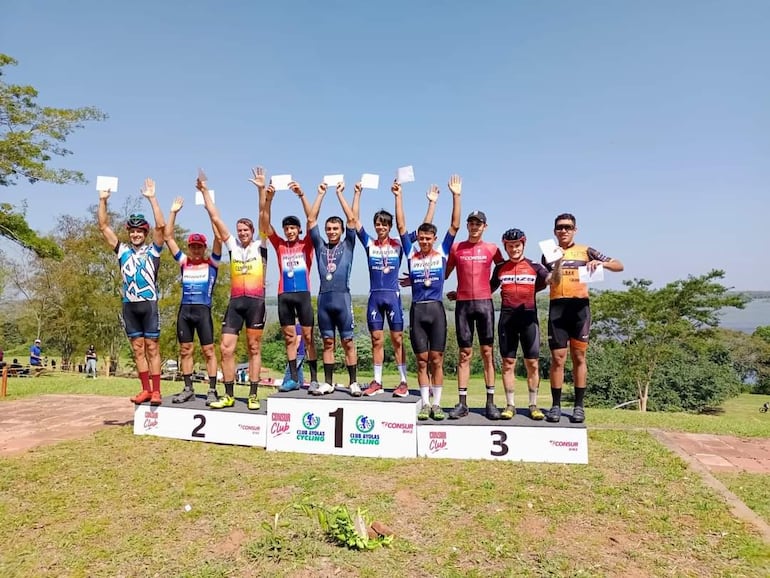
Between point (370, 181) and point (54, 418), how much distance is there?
658cm

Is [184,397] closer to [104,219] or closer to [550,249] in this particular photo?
[104,219]

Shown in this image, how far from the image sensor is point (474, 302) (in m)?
5.50

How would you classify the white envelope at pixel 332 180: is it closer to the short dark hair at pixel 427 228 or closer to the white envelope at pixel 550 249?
the short dark hair at pixel 427 228

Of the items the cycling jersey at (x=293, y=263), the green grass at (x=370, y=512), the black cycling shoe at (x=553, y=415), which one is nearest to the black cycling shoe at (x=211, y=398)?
the green grass at (x=370, y=512)

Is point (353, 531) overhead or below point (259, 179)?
below

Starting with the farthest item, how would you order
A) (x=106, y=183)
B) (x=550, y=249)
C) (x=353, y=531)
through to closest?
(x=106, y=183), (x=550, y=249), (x=353, y=531)

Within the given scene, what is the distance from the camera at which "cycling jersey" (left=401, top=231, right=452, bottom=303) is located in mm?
5691

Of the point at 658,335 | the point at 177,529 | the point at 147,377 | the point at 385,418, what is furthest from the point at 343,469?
the point at 658,335

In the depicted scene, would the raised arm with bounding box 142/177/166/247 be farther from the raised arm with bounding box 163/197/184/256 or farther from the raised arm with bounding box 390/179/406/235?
the raised arm with bounding box 390/179/406/235

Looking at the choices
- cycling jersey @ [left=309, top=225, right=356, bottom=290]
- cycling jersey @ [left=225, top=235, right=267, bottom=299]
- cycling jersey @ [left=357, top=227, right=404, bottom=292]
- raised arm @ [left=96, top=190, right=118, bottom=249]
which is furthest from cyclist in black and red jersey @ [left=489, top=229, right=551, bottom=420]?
raised arm @ [left=96, top=190, right=118, bottom=249]

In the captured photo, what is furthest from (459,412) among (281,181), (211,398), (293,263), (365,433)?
(281,181)

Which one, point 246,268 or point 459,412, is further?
point 246,268

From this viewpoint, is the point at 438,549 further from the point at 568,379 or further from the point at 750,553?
the point at 568,379

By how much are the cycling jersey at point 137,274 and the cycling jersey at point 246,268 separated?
1.18 m
